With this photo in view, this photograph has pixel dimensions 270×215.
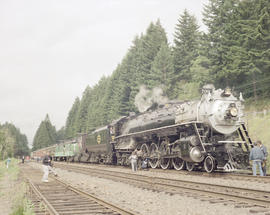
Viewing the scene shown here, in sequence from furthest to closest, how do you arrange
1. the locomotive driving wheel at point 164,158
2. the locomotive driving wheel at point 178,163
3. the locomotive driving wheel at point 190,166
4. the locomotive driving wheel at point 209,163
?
the locomotive driving wheel at point 164,158 < the locomotive driving wheel at point 178,163 < the locomotive driving wheel at point 190,166 < the locomotive driving wheel at point 209,163

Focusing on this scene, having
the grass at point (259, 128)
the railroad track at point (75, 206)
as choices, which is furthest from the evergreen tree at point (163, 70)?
the railroad track at point (75, 206)

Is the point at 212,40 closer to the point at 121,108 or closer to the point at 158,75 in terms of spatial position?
the point at 158,75

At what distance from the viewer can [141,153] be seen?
64.9 ft

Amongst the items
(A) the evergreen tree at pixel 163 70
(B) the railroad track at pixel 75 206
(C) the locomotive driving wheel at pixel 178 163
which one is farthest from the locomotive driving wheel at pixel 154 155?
(A) the evergreen tree at pixel 163 70

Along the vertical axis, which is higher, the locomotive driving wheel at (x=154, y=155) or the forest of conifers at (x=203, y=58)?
the forest of conifers at (x=203, y=58)

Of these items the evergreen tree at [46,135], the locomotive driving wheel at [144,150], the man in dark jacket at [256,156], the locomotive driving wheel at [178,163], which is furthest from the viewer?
the evergreen tree at [46,135]

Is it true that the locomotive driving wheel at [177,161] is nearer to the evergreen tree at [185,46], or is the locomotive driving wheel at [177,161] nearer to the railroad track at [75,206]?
the railroad track at [75,206]

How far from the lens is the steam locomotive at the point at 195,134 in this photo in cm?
1394

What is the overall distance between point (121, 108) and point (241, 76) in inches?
1131

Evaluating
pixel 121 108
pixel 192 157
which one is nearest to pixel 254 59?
pixel 192 157

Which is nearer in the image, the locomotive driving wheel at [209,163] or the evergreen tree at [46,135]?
the locomotive driving wheel at [209,163]

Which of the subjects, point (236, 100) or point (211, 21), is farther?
point (211, 21)

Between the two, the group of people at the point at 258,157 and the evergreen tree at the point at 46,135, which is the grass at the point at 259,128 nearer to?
the group of people at the point at 258,157

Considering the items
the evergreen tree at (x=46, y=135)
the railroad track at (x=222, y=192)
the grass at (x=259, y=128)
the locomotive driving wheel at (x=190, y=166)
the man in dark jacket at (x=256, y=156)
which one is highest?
the evergreen tree at (x=46, y=135)
